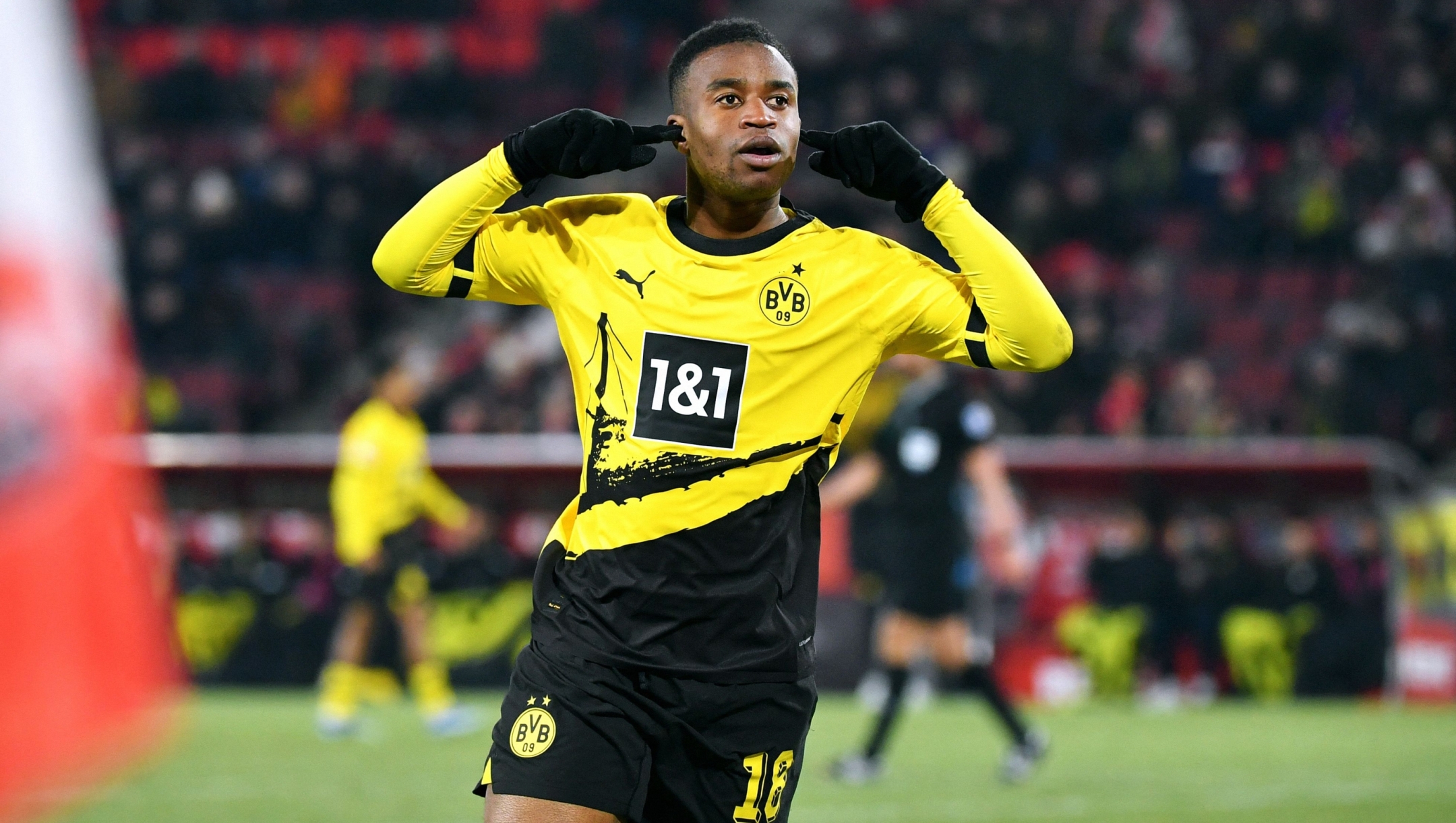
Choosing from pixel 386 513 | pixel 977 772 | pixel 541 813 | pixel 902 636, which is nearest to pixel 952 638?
pixel 902 636

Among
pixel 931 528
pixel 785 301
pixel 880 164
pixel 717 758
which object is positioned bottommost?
pixel 931 528

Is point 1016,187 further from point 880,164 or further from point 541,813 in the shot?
point 541,813

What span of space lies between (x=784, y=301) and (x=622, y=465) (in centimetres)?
45

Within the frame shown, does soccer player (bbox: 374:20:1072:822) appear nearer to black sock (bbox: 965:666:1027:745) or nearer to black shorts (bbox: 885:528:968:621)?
black sock (bbox: 965:666:1027:745)

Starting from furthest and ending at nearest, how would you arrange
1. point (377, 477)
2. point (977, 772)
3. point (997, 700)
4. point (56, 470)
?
point (377, 477), point (977, 772), point (997, 700), point (56, 470)

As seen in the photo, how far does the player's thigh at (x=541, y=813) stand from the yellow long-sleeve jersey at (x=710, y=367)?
281 mm

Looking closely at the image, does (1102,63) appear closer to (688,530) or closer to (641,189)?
(641,189)

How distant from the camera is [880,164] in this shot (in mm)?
3400

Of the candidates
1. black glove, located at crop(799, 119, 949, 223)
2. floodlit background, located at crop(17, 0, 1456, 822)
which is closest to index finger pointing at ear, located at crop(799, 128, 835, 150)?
black glove, located at crop(799, 119, 949, 223)

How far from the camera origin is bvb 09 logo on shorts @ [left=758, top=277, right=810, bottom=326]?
338 centimetres

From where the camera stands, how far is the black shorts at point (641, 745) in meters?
3.16

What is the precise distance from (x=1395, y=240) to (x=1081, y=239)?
287 centimetres

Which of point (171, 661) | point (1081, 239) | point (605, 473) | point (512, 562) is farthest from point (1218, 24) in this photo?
point (171, 661)

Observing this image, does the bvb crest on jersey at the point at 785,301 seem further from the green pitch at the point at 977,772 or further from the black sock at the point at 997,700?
the black sock at the point at 997,700
